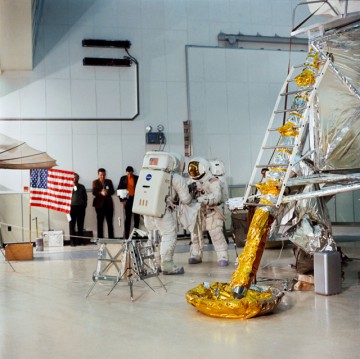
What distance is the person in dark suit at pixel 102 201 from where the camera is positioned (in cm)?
1450

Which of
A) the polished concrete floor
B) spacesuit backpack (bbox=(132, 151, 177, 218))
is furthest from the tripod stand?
spacesuit backpack (bbox=(132, 151, 177, 218))

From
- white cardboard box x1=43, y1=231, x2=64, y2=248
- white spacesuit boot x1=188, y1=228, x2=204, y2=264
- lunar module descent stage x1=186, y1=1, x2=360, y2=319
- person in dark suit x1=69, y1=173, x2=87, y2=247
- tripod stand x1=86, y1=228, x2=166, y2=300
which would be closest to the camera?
lunar module descent stage x1=186, y1=1, x2=360, y2=319

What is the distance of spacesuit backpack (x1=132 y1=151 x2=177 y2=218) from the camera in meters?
8.14

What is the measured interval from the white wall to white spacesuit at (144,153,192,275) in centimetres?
665

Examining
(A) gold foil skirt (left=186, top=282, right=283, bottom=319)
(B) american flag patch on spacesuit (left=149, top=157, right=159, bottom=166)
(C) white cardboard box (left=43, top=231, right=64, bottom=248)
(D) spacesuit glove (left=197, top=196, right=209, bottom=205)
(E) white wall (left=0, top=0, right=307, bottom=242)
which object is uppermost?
(E) white wall (left=0, top=0, right=307, bottom=242)

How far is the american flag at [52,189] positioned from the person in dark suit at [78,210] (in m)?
1.61

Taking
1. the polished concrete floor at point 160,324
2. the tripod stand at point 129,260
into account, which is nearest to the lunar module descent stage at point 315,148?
the polished concrete floor at point 160,324

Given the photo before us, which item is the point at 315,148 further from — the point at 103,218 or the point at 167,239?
the point at 103,218

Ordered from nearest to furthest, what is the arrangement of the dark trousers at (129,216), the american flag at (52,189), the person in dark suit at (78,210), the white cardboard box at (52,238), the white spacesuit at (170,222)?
the white spacesuit at (170,222), the american flag at (52,189), the white cardboard box at (52,238), the person in dark suit at (78,210), the dark trousers at (129,216)

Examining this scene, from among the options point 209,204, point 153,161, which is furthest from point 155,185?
point 209,204

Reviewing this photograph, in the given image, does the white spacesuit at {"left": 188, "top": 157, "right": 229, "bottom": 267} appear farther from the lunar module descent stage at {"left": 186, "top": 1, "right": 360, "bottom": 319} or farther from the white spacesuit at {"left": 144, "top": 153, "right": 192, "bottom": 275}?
the lunar module descent stage at {"left": 186, "top": 1, "right": 360, "bottom": 319}

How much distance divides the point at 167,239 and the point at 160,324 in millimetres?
3000

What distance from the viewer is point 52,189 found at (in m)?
12.5

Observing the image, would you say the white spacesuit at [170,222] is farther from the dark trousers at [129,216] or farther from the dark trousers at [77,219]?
the dark trousers at [77,219]
